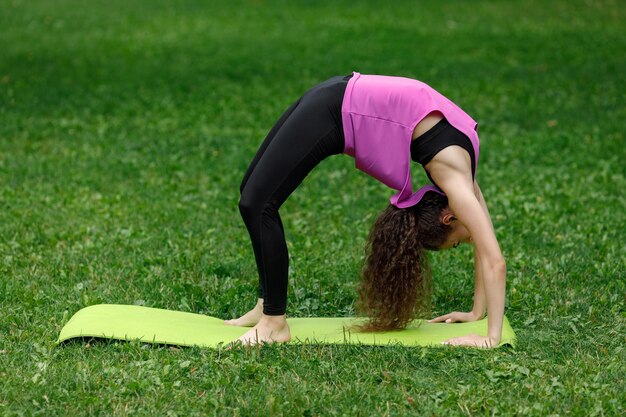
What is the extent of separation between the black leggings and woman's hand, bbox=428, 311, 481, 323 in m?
0.99

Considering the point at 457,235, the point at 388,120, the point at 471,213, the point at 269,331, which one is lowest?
the point at 269,331

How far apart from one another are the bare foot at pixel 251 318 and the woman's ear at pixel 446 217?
1086 millimetres

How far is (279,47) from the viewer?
1580 centimetres

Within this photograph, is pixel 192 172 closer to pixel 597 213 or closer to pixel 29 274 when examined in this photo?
pixel 29 274

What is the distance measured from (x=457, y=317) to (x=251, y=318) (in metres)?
1.10

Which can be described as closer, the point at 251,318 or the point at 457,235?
the point at 457,235

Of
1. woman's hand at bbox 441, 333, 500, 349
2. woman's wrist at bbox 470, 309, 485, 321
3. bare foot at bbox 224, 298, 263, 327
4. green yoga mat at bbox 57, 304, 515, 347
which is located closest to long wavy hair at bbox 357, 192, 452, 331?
green yoga mat at bbox 57, 304, 515, 347

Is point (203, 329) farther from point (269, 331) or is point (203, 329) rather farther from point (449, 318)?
point (449, 318)

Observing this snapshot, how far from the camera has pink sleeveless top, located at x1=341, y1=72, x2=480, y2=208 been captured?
14.9 feet

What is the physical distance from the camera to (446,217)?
4.68 m

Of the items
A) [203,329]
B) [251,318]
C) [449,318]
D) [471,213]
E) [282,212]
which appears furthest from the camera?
[282,212]

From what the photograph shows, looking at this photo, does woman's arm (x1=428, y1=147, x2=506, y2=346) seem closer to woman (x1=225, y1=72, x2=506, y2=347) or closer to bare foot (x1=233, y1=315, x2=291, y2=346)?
woman (x1=225, y1=72, x2=506, y2=347)

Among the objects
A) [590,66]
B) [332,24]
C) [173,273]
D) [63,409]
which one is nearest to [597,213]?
[173,273]

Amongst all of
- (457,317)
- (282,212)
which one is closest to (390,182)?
(457,317)
